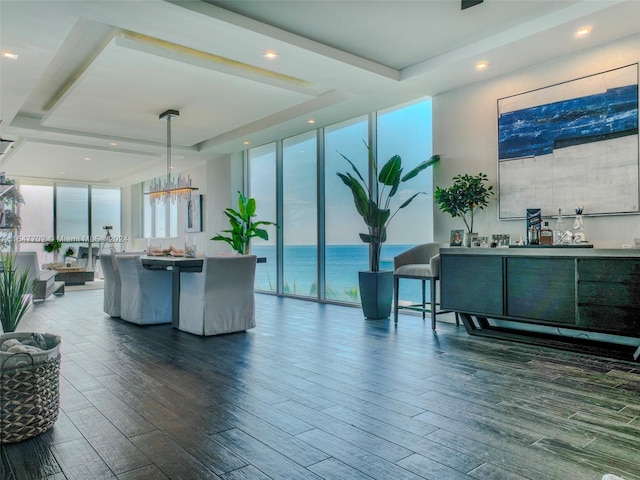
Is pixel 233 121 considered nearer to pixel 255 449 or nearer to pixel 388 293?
pixel 388 293

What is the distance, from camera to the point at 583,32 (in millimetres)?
3854

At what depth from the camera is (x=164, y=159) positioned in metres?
9.95

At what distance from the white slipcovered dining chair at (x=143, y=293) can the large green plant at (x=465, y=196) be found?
340 centimetres

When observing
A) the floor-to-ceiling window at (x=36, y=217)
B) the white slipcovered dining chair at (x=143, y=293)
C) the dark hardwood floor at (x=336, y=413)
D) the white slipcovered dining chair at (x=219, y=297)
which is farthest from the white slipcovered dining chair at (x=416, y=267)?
the floor-to-ceiling window at (x=36, y=217)

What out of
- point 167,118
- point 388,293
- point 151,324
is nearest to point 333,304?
point 388,293

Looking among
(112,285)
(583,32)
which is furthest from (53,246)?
(583,32)

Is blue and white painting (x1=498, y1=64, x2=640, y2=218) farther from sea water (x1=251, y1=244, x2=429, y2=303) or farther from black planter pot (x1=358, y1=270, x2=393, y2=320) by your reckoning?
sea water (x1=251, y1=244, x2=429, y2=303)

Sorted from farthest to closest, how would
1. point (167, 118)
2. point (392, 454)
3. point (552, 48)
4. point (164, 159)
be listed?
1. point (164, 159)
2. point (167, 118)
3. point (552, 48)
4. point (392, 454)

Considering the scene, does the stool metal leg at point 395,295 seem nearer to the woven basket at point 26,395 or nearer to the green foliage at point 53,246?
the woven basket at point 26,395

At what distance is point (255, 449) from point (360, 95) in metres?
4.54

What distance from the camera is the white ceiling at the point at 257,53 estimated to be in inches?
142

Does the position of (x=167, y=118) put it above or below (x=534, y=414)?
above

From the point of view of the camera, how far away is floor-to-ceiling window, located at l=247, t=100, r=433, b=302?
6.09m

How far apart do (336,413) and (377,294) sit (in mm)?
3123
